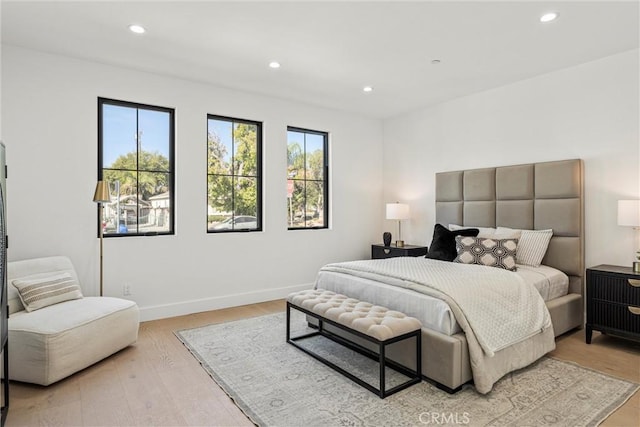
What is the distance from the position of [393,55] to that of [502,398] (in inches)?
114

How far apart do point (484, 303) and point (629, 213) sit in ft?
5.45

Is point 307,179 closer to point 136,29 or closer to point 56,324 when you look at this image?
point 136,29

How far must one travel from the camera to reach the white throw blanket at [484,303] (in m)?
2.43

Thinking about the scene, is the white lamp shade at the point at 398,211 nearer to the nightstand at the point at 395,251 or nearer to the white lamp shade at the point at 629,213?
the nightstand at the point at 395,251

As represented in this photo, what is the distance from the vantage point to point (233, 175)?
457cm

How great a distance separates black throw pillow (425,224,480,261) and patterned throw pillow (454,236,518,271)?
0.12 m

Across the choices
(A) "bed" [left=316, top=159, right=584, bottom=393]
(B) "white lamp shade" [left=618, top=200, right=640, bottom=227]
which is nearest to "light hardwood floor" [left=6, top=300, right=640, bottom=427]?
(A) "bed" [left=316, top=159, right=584, bottom=393]

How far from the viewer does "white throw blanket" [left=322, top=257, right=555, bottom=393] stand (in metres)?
2.43

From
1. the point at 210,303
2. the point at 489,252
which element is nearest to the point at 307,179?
the point at 210,303

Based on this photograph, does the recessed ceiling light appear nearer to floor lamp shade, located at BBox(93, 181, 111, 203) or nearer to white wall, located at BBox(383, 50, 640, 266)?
floor lamp shade, located at BBox(93, 181, 111, 203)

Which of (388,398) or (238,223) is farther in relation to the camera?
(238,223)

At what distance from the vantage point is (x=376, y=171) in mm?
5852

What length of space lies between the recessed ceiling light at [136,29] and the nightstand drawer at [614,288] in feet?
14.0

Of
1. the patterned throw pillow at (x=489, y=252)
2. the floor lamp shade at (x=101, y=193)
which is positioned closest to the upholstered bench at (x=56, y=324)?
the floor lamp shade at (x=101, y=193)
